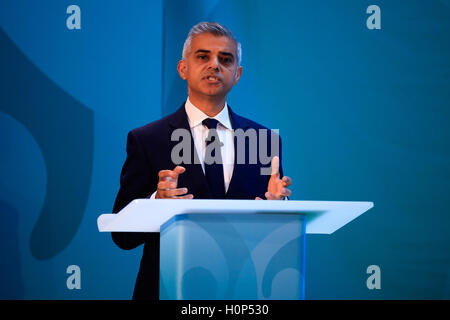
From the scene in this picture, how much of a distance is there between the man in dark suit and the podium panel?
19.6 inches

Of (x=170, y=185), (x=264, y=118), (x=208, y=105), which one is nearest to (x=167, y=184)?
(x=170, y=185)

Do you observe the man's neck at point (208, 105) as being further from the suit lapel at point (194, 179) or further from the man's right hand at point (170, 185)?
the man's right hand at point (170, 185)

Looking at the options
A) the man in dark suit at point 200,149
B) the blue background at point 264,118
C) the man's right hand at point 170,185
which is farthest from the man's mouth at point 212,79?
the blue background at point 264,118

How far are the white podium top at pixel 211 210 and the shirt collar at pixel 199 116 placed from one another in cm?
74

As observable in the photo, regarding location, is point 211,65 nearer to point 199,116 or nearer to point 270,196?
point 199,116

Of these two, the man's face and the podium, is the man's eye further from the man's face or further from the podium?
the podium

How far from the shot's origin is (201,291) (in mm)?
1190

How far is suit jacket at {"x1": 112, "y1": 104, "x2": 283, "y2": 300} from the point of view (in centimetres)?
178

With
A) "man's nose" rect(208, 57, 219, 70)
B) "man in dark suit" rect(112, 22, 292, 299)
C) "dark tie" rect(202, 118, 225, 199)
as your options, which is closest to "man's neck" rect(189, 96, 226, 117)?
"man in dark suit" rect(112, 22, 292, 299)

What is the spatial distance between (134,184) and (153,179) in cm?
8

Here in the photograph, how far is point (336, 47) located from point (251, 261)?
224cm

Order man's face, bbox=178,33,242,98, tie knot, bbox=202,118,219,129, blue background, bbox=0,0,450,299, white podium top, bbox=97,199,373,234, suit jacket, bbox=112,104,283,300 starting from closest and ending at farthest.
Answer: white podium top, bbox=97,199,373,234, suit jacket, bbox=112,104,283,300, tie knot, bbox=202,118,219,129, man's face, bbox=178,33,242,98, blue background, bbox=0,0,450,299

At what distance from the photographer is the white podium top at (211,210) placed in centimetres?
114
